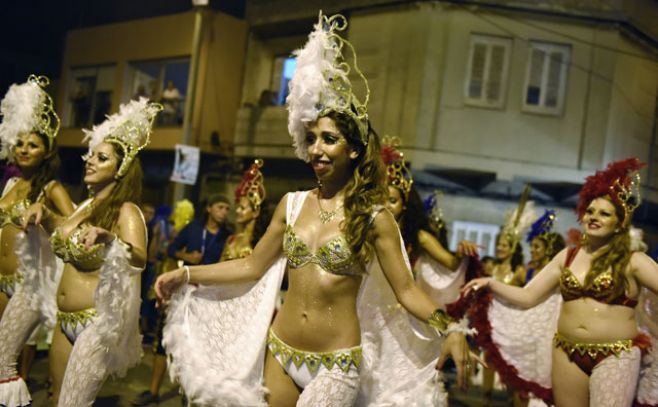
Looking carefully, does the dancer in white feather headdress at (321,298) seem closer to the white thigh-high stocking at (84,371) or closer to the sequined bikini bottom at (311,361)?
the sequined bikini bottom at (311,361)

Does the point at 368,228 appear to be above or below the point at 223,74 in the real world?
below

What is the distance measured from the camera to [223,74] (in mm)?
16625

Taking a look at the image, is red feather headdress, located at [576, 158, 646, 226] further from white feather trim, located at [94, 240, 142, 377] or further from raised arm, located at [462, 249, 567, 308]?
white feather trim, located at [94, 240, 142, 377]

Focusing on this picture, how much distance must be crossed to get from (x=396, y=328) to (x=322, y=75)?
1.33m

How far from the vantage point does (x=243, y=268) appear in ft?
11.1

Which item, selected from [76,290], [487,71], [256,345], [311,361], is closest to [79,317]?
[76,290]

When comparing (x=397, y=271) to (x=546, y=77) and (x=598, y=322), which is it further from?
(x=546, y=77)

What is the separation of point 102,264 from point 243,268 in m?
1.10

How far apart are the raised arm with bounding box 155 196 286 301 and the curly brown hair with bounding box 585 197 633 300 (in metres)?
2.24

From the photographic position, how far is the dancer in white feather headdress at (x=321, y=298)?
308 centimetres

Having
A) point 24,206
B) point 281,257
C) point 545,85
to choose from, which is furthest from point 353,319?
point 545,85

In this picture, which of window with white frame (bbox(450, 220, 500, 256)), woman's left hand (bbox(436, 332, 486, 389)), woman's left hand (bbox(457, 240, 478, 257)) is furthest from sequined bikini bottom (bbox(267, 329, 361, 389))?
window with white frame (bbox(450, 220, 500, 256))

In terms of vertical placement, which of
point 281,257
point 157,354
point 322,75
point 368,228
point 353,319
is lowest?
point 157,354

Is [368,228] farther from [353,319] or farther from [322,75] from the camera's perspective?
[322,75]
